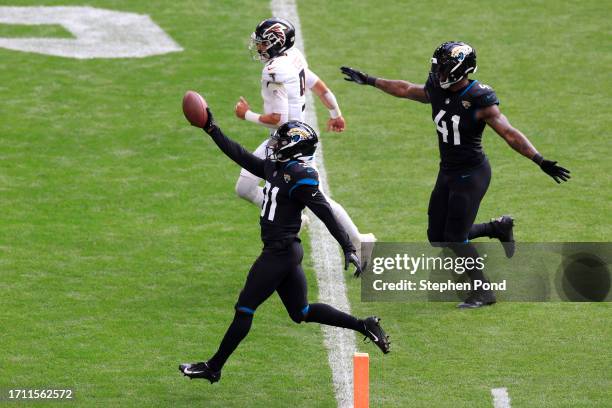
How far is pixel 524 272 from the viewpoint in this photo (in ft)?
35.9

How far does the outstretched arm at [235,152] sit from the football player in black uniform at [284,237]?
147mm

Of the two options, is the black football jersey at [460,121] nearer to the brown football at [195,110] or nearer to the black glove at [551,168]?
the black glove at [551,168]

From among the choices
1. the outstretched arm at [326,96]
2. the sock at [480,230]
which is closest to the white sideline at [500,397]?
the sock at [480,230]

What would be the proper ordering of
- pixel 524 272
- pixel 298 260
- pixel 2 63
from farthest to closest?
pixel 2 63, pixel 524 272, pixel 298 260

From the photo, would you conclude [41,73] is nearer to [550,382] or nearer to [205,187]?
[205,187]

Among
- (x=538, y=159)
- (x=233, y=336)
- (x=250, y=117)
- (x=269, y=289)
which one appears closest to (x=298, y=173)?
(x=269, y=289)

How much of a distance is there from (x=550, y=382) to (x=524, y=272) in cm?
221

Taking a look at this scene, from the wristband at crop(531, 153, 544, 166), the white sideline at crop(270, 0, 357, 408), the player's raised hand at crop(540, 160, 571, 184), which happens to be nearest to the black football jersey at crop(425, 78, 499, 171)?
the wristband at crop(531, 153, 544, 166)

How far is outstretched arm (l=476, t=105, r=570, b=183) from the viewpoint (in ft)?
31.1

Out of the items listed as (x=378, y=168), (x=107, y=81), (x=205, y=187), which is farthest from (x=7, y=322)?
(x=107, y=81)

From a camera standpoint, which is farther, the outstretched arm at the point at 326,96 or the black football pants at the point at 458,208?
the outstretched arm at the point at 326,96

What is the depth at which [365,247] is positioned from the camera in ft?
36.1

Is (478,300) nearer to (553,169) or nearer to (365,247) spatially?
(365,247)

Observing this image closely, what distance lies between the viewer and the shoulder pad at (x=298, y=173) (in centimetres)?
866
